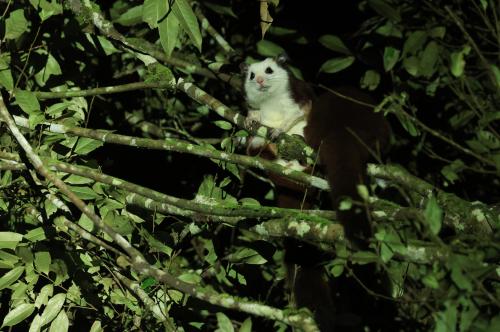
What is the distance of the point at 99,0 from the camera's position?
5348mm

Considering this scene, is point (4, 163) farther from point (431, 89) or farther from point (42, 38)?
point (431, 89)

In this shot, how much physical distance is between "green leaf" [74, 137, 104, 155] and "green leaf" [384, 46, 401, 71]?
74.0 inches

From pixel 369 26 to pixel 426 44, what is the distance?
401mm

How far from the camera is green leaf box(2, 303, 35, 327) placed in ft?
10.5

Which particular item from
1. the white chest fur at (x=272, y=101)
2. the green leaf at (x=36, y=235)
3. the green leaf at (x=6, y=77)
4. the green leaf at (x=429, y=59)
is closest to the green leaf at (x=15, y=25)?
the green leaf at (x=6, y=77)

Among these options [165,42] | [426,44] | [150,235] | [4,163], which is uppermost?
[165,42]

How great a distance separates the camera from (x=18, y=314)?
322 centimetres

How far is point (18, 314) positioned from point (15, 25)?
1.56 meters

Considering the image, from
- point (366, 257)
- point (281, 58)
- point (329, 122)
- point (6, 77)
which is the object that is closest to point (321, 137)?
point (329, 122)

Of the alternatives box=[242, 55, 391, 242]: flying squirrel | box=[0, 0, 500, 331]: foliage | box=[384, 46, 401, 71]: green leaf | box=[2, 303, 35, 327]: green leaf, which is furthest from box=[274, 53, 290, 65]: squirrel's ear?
box=[2, 303, 35, 327]: green leaf

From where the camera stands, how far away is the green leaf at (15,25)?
370 cm

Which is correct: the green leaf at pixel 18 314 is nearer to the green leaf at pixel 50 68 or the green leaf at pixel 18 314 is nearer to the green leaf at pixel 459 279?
the green leaf at pixel 50 68

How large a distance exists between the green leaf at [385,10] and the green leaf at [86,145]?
6.17 ft

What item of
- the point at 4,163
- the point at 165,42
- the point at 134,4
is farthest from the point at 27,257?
the point at 134,4
